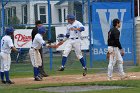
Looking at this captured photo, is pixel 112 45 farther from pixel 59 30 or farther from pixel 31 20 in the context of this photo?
pixel 31 20

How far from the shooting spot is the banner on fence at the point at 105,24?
22.0 m

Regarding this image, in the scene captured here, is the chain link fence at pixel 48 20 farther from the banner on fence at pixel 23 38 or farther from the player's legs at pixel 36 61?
the player's legs at pixel 36 61

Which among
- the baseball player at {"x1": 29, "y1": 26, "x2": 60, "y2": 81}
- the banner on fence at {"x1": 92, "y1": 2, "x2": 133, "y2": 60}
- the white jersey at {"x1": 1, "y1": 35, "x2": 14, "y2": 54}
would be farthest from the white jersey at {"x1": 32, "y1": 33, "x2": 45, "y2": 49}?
the banner on fence at {"x1": 92, "y1": 2, "x2": 133, "y2": 60}

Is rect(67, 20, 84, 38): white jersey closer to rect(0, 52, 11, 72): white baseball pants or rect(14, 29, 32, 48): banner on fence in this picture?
rect(0, 52, 11, 72): white baseball pants

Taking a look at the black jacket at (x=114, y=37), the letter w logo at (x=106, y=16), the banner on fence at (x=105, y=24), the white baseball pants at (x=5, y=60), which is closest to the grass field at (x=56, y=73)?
the white baseball pants at (x=5, y=60)

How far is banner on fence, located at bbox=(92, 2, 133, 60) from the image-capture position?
22047mm

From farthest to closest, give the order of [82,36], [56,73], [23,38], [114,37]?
[82,36] → [23,38] → [56,73] → [114,37]

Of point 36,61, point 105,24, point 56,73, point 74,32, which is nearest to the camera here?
point 36,61

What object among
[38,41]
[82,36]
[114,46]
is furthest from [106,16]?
[114,46]

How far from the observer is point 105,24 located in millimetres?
22125

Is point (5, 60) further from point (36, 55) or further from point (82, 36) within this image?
point (82, 36)

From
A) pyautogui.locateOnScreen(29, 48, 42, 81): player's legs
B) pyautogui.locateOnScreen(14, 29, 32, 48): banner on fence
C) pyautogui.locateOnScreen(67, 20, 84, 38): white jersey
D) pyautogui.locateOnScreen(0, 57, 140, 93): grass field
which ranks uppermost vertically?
pyautogui.locateOnScreen(67, 20, 84, 38): white jersey

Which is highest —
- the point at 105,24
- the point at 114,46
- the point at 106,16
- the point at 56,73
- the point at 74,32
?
the point at 106,16

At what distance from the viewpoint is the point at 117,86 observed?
44.5 feet
